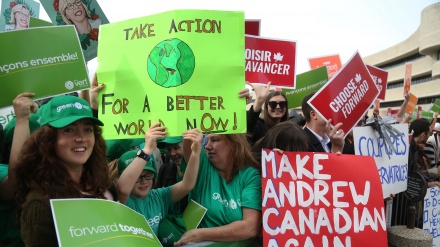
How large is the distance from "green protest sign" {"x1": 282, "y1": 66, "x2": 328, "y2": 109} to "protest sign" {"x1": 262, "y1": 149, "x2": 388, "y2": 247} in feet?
9.58

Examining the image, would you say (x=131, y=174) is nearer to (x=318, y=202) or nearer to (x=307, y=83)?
(x=318, y=202)

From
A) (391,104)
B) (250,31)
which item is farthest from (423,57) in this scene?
(250,31)

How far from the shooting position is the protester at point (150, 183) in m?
2.22

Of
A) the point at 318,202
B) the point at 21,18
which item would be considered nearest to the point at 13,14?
the point at 21,18

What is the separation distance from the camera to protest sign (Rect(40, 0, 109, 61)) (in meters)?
3.78

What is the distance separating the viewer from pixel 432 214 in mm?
4262

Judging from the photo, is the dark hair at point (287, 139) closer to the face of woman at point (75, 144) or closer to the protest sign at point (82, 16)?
the face of woman at point (75, 144)

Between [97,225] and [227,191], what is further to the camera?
[227,191]

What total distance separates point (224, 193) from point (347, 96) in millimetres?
1432

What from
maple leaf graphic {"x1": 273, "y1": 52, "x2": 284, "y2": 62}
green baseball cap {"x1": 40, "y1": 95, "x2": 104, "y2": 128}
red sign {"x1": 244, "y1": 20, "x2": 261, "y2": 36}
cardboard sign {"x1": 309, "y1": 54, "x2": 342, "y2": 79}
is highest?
cardboard sign {"x1": 309, "y1": 54, "x2": 342, "y2": 79}

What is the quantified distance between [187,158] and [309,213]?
937mm

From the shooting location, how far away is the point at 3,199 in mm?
2096

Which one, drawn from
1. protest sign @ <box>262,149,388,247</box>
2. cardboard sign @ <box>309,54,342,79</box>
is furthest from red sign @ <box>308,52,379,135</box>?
cardboard sign @ <box>309,54,342,79</box>

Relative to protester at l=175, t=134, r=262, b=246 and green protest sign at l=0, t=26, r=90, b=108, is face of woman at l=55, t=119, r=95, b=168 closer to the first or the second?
green protest sign at l=0, t=26, r=90, b=108
